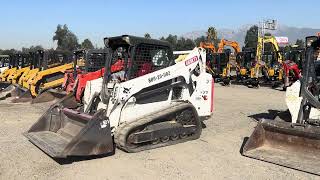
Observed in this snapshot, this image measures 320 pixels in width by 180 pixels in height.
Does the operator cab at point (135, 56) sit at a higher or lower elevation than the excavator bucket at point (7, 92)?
higher

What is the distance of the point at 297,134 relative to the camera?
695 centimetres

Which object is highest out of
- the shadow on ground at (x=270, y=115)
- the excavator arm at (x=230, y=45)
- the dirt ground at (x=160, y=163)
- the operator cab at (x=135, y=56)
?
the excavator arm at (x=230, y=45)

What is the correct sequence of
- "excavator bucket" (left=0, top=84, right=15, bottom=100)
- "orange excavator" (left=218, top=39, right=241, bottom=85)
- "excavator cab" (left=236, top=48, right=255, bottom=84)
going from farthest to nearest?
"orange excavator" (left=218, top=39, right=241, bottom=85) < "excavator cab" (left=236, top=48, right=255, bottom=84) < "excavator bucket" (left=0, top=84, right=15, bottom=100)

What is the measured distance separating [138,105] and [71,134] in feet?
4.38

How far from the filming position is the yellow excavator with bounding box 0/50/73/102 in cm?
1643

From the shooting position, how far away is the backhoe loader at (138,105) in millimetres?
7422

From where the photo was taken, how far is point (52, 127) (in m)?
8.46

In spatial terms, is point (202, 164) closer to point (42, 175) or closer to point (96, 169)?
point (96, 169)

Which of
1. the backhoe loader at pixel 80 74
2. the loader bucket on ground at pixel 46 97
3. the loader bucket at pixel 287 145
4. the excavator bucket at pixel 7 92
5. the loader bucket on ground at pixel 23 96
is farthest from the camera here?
the excavator bucket at pixel 7 92

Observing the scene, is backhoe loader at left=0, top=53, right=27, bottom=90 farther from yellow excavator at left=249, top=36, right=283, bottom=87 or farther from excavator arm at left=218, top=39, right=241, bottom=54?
excavator arm at left=218, top=39, right=241, bottom=54

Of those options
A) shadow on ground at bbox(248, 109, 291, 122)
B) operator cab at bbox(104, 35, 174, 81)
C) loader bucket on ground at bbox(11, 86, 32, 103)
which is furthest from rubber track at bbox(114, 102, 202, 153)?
loader bucket on ground at bbox(11, 86, 32, 103)

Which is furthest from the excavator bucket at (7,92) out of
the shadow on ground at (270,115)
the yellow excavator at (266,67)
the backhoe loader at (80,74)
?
the yellow excavator at (266,67)

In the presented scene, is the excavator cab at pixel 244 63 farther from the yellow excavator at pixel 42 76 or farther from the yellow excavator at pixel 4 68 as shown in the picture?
the yellow excavator at pixel 4 68

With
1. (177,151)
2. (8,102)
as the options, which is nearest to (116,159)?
(177,151)
